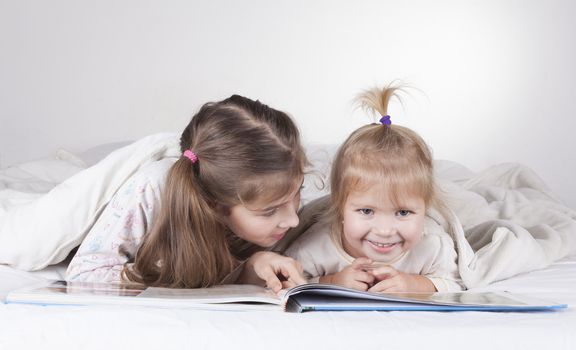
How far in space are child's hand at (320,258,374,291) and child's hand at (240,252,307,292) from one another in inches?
2.9

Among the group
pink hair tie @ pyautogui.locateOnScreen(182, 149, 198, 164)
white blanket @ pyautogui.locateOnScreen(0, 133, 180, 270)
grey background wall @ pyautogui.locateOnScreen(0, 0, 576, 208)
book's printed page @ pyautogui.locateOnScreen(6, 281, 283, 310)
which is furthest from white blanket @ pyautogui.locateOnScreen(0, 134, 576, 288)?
grey background wall @ pyautogui.locateOnScreen(0, 0, 576, 208)

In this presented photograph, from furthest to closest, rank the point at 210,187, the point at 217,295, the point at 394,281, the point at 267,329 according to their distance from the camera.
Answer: the point at 210,187, the point at 394,281, the point at 217,295, the point at 267,329

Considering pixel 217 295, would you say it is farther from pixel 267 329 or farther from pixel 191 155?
pixel 191 155

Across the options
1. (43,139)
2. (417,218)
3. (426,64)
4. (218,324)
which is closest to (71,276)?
(218,324)

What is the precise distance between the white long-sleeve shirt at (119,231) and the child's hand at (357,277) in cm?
37

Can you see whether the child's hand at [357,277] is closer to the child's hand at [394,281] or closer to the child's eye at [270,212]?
the child's hand at [394,281]

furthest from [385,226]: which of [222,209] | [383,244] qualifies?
[222,209]

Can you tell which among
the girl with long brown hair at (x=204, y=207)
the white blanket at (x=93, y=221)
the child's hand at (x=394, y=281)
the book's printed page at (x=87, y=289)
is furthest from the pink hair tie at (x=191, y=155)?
the child's hand at (x=394, y=281)

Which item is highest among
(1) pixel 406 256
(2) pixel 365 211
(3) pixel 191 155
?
(3) pixel 191 155

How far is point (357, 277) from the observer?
4.55 feet

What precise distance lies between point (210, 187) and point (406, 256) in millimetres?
412

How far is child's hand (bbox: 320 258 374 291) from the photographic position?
1385mm

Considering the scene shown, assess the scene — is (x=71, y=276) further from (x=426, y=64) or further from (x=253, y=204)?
(x=426, y=64)

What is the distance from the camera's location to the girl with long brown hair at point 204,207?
4.71 ft
